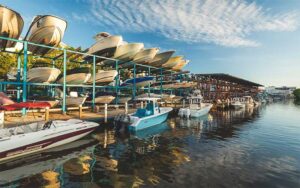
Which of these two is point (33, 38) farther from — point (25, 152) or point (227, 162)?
point (227, 162)

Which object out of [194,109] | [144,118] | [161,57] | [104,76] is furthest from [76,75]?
[161,57]

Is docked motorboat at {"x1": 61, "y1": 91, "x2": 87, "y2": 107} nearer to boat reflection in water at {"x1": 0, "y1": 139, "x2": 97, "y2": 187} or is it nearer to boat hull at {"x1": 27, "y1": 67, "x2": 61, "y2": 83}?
boat hull at {"x1": 27, "y1": 67, "x2": 61, "y2": 83}

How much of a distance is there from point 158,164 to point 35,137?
7.02 meters

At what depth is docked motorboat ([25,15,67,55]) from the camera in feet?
70.7

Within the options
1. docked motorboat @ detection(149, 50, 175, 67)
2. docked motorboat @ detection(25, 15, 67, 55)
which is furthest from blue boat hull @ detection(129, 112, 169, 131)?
docked motorboat @ detection(149, 50, 175, 67)

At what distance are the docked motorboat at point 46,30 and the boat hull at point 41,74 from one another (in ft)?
11.3

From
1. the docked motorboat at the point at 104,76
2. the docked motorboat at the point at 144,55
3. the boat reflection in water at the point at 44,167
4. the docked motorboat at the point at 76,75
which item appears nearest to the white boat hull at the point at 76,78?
the docked motorboat at the point at 76,75

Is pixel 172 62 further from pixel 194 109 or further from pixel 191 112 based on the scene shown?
pixel 191 112

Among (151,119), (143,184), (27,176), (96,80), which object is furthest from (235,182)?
(96,80)

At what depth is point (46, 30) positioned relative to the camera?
21891mm

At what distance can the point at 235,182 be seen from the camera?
9.56 meters

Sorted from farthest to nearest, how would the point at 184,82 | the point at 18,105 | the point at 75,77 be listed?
the point at 184,82 < the point at 75,77 < the point at 18,105

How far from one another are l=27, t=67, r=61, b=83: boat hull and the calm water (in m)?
8.53

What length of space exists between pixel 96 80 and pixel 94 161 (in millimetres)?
17437
